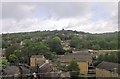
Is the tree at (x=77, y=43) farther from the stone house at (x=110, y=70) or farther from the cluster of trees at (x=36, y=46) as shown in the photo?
the stone house at (x=110, y=70)

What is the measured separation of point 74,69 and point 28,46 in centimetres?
290

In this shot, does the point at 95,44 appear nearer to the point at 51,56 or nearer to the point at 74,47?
the point at 74,47

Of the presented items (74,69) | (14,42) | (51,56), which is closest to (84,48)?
(51,56)

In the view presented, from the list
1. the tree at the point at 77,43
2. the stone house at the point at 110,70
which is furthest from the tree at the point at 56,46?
the stone house at the point at 110,70

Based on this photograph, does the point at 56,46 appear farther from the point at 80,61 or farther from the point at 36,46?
the point at 80,61

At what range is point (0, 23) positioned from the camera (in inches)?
53.3

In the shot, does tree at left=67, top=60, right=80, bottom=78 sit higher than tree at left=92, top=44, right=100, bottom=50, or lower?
lower

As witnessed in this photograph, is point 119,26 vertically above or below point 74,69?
above

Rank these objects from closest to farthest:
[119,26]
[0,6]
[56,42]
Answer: [0,6]
[119,26]
[56,42]

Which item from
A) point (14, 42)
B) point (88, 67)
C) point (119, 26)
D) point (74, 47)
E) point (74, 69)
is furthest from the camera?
point (74, 47)

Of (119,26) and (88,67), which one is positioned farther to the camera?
(88,67)

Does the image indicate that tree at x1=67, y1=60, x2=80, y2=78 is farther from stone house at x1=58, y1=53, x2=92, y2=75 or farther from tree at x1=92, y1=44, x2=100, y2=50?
tree at x1=92, y1=44, x2=100, y2=50

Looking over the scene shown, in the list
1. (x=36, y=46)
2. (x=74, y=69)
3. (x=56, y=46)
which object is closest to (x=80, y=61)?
(x=74, y=69)

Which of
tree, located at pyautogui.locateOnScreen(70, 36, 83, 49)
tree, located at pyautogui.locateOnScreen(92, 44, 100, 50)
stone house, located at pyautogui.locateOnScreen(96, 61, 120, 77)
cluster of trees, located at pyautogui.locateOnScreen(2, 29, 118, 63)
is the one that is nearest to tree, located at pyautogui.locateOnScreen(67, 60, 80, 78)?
stone house, located at pyautogui.locateOnScreen(96, 61, 120, 77)
